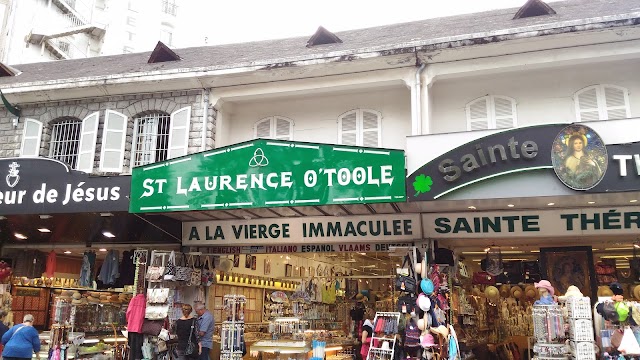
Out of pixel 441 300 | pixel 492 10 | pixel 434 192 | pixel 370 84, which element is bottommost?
pixel 441 300

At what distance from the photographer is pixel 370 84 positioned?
13.1m

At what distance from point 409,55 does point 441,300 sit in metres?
5.56

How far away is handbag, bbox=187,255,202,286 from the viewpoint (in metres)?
12.4

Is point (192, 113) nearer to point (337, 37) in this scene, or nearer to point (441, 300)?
point (337, 37)

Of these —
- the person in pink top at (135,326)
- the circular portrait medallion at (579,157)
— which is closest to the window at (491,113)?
the circular portrait medallion at (579,157)

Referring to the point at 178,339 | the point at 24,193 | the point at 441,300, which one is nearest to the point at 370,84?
the point at 441,300

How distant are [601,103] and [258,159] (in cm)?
790

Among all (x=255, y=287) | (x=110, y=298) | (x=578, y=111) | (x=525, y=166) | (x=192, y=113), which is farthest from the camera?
(x=255, y=287)

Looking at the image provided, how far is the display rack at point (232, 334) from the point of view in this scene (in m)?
11.4

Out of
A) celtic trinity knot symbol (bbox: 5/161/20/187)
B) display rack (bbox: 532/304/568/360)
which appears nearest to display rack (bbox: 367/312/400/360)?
display rack (bbox: 532/304/568/360)

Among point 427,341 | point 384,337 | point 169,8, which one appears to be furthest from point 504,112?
point 169,8

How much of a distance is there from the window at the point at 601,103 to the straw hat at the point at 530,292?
16.0ft

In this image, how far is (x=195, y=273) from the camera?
41.3ft

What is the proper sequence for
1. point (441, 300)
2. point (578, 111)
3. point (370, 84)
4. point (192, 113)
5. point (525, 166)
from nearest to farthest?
point (525, 166) → point (441, 300) → point (578, 111) → point (370, 84) → point (192, 113)
